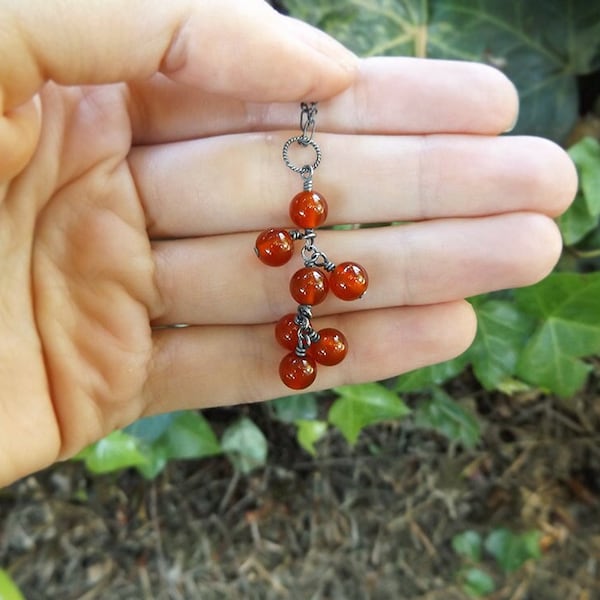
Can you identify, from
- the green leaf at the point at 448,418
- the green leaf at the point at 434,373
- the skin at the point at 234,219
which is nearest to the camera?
the skin at the point at 234,219

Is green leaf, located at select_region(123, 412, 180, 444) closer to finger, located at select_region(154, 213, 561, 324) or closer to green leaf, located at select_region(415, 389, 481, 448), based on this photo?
finger, located at select_region(154, 213, 561, 324)

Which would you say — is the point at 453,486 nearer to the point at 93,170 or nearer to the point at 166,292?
the point at 166,292

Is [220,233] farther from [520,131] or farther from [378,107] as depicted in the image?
[520,131]

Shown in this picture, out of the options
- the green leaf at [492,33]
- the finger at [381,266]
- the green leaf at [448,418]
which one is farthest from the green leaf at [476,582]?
the green leaf at [492,33]

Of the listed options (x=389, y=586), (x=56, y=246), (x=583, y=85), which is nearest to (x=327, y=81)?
(x=56, y=246)

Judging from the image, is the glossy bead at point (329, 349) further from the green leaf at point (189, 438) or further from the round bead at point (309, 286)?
the green leaf at point (189, 438)

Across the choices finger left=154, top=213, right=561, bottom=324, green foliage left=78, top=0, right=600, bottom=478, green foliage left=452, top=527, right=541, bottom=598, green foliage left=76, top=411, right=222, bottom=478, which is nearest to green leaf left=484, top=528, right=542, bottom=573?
green foliage left=452, top=527, right=541, bottom=598

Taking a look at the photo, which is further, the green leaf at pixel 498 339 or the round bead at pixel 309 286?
the green leaf at pixel 498 339
